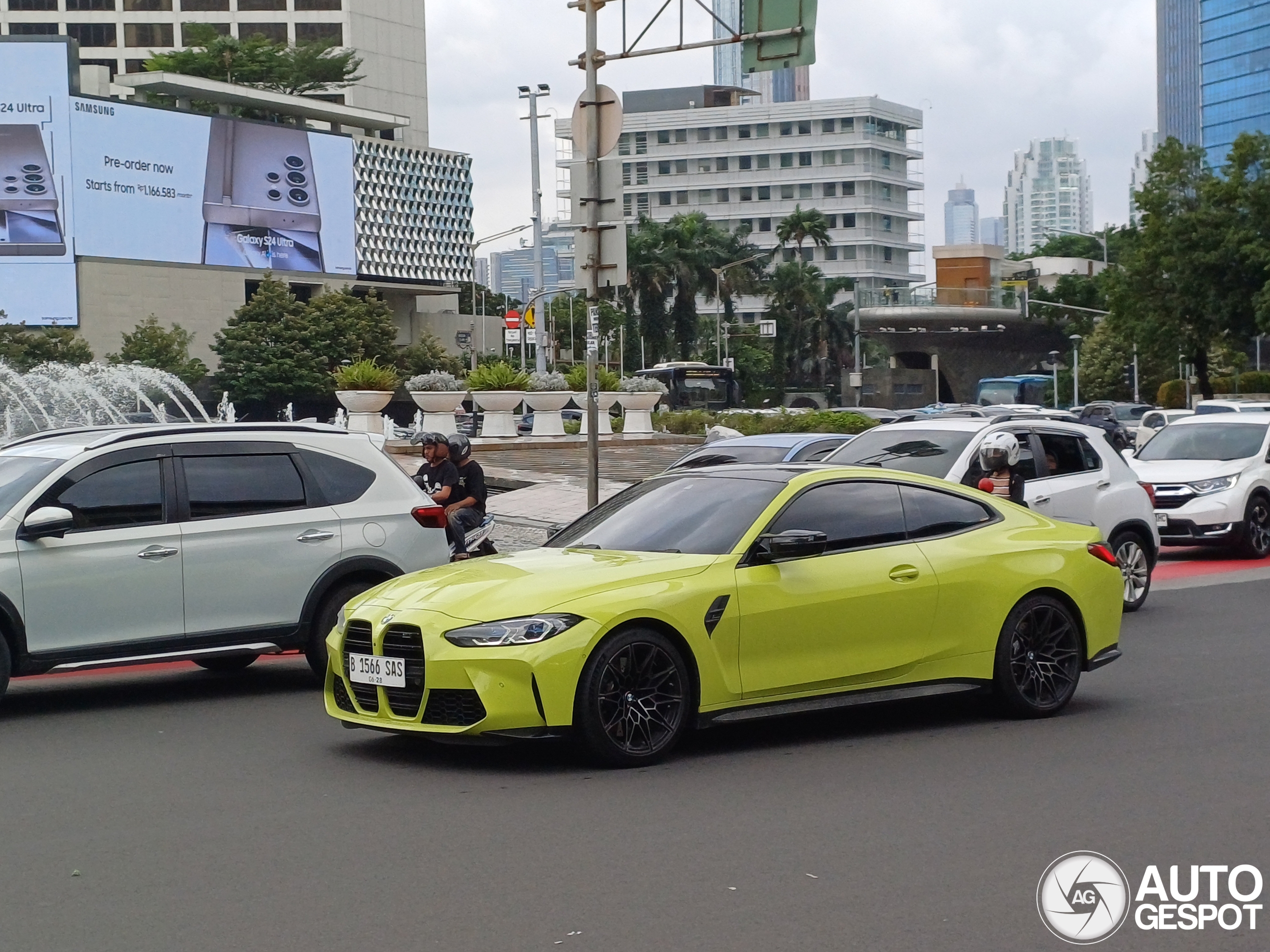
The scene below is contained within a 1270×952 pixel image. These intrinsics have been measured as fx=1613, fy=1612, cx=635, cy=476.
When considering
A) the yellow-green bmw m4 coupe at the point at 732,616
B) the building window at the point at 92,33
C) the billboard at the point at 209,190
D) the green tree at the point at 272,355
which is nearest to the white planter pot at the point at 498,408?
the yellow-green bmw m4 coupe at the point at 732,616

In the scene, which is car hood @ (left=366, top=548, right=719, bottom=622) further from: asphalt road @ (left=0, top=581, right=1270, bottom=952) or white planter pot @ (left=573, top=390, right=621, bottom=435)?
white planter pot @ (left=573, top=390, right=621, bottom=435)

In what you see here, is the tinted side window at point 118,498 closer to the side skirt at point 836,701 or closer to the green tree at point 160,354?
the side skirt at point 836,701

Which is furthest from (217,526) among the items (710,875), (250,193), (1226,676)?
(250,193)

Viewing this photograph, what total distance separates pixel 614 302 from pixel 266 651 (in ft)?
328

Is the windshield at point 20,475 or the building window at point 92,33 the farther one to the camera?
the building window at point 92,33

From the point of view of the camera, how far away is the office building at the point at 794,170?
15138 cm

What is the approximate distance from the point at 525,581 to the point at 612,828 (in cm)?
155

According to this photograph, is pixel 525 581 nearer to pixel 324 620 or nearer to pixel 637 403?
pixel 324 620

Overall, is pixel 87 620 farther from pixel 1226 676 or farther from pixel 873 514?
pixel 1226 676

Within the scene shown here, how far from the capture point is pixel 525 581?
7641 millimetres

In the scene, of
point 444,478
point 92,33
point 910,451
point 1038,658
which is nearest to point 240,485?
point 444,478

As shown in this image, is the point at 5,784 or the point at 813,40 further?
the point at 813,40

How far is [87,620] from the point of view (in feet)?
31.4

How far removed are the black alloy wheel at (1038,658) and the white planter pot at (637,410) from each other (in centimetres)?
3183
